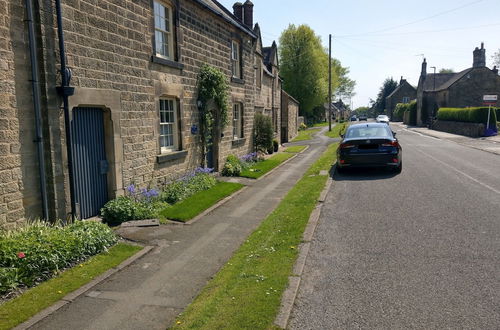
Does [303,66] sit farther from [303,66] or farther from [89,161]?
[89,161]

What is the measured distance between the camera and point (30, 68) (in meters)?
6.60

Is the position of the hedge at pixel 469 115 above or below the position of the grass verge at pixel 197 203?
above

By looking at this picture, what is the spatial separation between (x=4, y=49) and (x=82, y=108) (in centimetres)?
201

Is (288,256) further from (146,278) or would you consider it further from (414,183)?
(414,183)

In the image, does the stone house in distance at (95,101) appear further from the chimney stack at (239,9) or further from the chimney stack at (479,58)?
the chimney stack at (479,58)

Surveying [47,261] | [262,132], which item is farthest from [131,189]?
[262,132]

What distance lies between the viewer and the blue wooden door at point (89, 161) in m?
7.77

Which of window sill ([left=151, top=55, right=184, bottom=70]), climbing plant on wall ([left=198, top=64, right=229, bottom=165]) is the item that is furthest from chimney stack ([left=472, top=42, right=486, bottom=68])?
window sill ([left=151, top=55, right=184, bottom=70])

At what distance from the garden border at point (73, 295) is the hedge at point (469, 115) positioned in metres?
33.3

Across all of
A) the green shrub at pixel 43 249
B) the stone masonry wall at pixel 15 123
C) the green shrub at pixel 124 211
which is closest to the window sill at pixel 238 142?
the green shrub at pixel 124 211

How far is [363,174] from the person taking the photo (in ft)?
42.9

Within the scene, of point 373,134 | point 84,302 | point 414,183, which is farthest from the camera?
point 373,134

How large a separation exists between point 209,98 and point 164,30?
317cm

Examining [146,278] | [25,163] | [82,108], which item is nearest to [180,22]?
[82,108]
